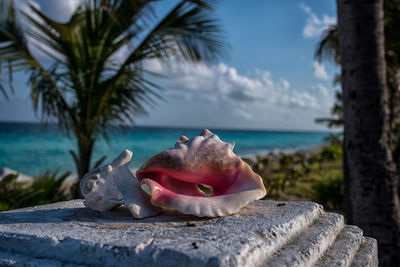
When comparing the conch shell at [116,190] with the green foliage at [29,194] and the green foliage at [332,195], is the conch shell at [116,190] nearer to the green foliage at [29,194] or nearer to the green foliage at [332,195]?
the green foliage at [29,194]

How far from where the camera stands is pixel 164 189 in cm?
109

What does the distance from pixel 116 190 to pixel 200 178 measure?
282mm

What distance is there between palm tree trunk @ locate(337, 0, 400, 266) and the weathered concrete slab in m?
1.14

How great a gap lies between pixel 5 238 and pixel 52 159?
868 inches

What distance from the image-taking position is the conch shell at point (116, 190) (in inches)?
42.9

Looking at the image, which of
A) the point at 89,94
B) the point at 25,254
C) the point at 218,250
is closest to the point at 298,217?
the point at 218,250

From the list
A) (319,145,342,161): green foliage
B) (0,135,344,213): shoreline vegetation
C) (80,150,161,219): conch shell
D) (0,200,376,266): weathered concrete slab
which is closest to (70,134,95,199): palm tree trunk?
(0,135,344,213): shoreline vegetation

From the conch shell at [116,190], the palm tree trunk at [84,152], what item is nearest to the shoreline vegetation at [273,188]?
the palm tree trunk at [84,152]

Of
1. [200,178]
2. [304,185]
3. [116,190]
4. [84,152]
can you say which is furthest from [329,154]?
[116,190]

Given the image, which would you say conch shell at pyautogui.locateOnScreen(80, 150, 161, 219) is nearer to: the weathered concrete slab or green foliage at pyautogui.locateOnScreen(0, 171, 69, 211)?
the weathered concrete slab

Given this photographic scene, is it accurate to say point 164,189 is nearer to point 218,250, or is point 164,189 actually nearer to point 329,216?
point 218,250

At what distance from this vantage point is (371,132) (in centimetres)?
215

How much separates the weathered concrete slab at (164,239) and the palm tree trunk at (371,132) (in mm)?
1144

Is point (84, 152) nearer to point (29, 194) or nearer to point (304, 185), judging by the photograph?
point (29, 194)
